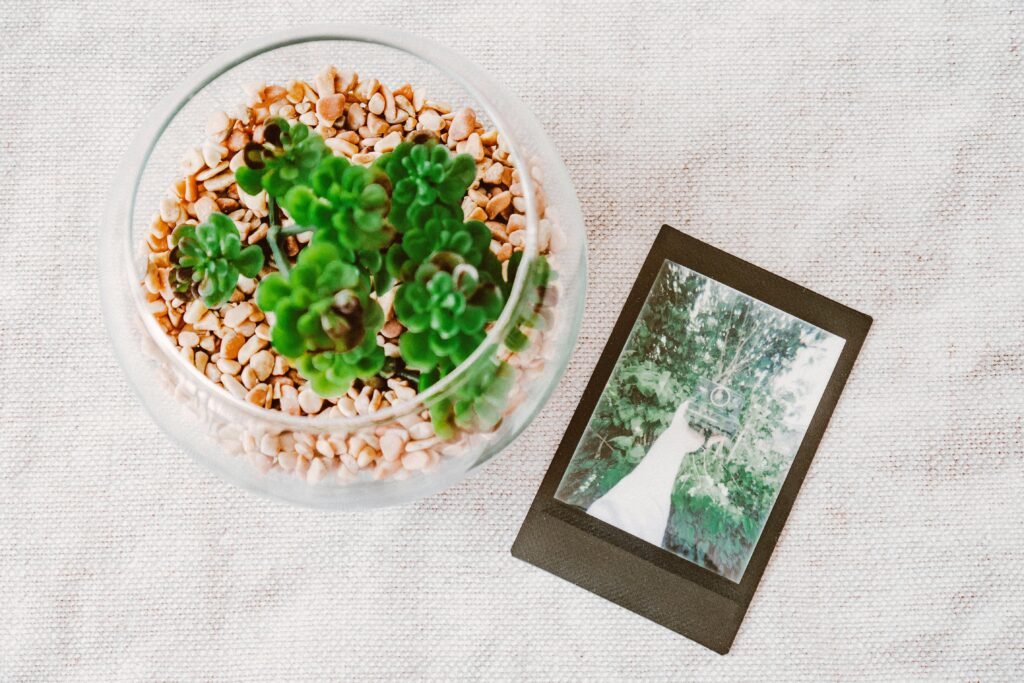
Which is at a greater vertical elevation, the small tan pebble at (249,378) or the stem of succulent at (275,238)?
the stem of succulent at (275,238)

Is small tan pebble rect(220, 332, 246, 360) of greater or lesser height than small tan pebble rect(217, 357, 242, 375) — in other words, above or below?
above

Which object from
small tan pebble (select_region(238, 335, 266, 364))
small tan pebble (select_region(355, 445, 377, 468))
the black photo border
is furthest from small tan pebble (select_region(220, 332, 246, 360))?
the black photo border

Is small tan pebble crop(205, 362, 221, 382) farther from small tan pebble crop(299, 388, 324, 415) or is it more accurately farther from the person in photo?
the person in photo

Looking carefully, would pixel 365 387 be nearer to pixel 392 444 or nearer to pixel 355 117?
pixel 392 444

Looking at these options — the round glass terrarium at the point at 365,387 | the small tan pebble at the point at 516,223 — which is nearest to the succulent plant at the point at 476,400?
the round glass terrarium at the point at 365,387

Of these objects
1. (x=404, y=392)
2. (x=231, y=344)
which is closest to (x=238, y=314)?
(x=231, y=344)

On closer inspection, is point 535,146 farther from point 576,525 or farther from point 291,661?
point 291,661

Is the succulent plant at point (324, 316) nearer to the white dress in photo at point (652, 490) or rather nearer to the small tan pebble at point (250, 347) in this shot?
the small tan pebble at point (250, 347)
